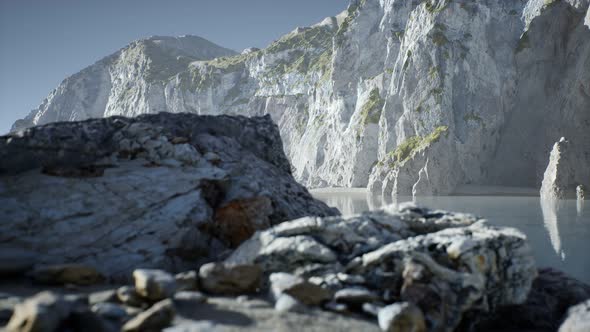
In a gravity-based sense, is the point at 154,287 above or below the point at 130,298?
above

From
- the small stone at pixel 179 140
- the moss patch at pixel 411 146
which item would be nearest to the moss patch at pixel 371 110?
the moss patch at pixel 411 146

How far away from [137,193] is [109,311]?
4101mm

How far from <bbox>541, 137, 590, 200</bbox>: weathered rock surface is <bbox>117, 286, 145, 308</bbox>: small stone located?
1846 inches

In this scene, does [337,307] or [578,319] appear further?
[578,319]

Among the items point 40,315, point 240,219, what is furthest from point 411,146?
point 40,315

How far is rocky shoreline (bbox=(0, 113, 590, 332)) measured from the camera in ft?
14.2

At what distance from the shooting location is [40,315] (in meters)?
3.30

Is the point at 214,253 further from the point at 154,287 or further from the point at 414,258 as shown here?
the point at 414,258

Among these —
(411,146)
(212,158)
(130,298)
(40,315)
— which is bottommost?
(130,298)

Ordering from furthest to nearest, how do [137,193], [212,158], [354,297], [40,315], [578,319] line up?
[212,158]
[137,193]
[578,319]
[354,297]
[40,315]

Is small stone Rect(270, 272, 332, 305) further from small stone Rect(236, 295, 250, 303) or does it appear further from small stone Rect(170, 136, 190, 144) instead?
small stone Rect(170, 136, 190, 144)

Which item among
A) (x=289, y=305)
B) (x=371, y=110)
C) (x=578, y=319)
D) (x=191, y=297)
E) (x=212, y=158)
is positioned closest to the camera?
(x=289, y=305)

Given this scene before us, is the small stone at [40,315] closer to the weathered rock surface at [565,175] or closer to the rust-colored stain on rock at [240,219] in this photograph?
the rust-colored stain on rock at [240,219]

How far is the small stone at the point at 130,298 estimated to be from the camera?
436 cm
